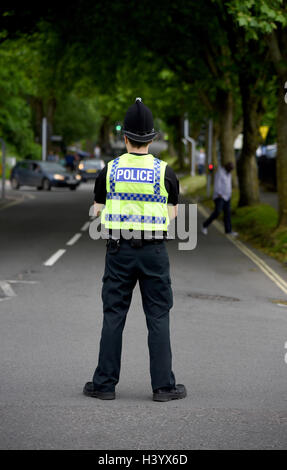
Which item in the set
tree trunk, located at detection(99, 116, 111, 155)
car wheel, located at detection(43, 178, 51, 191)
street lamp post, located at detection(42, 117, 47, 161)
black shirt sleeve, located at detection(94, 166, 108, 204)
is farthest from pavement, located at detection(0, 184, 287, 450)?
tree trunk, located at detection(99, 116, 111, 155)

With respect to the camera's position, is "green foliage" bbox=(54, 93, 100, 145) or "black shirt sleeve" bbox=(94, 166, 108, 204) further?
"green foliage" bbox=(54, 93, 100, 145)

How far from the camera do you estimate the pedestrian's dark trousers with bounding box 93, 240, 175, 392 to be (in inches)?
231

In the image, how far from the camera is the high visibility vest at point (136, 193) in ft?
19.2

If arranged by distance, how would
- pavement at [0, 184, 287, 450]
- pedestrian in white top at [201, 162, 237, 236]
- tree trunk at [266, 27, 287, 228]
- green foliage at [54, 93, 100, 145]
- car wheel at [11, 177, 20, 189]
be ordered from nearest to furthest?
1. pavement at [0, 184, 287, 450]
2. tree trunk at [266, 27, 287, 228]
3. pedestrian in white top at [201, 162, 237, 236]
4. car wheel at [11, 177, 20, 189]
5. green foliage at [54, 93, 100, 145]

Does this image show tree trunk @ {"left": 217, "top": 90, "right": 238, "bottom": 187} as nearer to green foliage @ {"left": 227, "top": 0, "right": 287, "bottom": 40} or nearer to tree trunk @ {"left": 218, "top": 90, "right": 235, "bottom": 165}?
tree trunk @ {"left": 218, "top": 90, "right": 235, "bottom": 165}

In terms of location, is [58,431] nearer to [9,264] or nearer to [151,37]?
[9,264]

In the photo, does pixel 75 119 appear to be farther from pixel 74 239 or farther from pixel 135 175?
pixel 135 175

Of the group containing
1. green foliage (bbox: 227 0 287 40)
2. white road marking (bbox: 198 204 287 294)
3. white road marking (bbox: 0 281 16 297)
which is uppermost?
green foliage (bbox: 227 0 287 40)

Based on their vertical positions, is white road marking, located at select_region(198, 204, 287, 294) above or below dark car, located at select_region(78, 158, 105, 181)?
below

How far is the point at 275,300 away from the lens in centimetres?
1130

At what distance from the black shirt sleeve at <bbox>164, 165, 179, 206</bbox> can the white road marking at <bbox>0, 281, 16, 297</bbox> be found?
5.37 metres

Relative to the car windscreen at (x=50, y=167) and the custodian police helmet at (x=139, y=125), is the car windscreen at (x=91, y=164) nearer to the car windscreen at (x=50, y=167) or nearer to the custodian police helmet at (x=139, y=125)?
the car windscreen at (x=50, y=167)

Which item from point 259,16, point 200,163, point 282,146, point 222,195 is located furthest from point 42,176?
point 259,16
